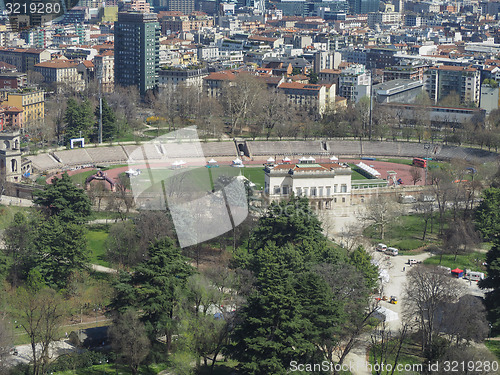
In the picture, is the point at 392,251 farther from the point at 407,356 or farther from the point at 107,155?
the point at 107,155

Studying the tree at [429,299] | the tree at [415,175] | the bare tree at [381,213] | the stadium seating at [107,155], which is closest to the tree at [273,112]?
the stadium seating at [107,155]

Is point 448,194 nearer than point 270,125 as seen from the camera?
Yes

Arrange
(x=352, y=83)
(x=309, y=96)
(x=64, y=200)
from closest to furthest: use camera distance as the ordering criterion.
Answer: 1. (x=64, y=200)
2. (x=309, y=96)
3. (x=352, y=83)

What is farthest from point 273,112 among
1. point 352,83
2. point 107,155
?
point 107,155

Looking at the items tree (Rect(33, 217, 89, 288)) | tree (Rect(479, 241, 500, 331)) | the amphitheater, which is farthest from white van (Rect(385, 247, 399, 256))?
the amphitheater

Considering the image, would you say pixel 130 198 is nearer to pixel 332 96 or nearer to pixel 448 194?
pixel 448 194

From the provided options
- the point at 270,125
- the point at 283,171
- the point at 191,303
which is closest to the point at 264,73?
the point at 270,125
